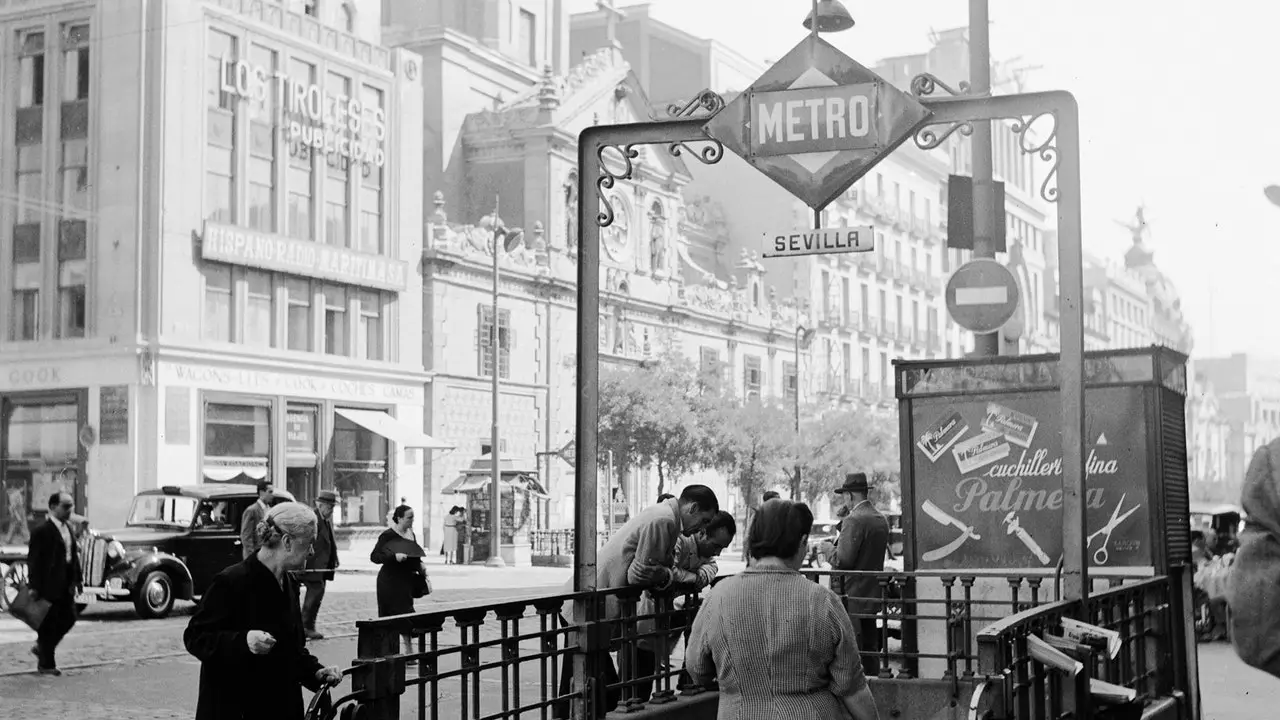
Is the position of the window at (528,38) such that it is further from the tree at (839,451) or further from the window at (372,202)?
the tree at (839,451)

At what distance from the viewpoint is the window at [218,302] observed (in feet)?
139

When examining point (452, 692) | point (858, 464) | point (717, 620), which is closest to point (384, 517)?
point (858, 464)

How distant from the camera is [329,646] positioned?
60.7 ft

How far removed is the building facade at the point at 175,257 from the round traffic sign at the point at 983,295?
100.0 feet

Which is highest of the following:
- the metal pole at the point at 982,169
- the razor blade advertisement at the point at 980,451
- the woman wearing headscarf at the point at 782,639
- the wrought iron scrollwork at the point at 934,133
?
the metal pole at the point at 982,169

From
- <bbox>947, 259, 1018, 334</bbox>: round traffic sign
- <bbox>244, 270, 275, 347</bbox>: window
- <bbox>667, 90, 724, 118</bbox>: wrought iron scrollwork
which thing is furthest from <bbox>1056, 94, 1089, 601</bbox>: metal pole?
<bbox>244, 270, 275, 347</bbox>: window

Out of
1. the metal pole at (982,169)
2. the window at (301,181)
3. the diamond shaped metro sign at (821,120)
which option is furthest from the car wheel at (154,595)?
the window at (301,181)

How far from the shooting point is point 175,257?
41094 millimetres

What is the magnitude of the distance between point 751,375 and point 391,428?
2642cm

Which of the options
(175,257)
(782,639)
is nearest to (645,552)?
(782,639)

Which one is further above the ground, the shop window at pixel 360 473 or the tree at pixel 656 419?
the tree at pixel 656 419

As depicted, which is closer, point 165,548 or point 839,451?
point 165,548

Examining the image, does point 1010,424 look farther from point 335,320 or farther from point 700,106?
point 335,320

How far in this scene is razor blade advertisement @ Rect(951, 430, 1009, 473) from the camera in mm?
11641
